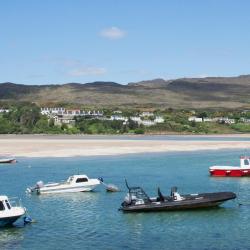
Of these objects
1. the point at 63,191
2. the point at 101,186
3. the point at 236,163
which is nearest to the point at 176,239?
the point at 63,191

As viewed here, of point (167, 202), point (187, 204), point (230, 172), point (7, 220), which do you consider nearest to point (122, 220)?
point (167, 202)

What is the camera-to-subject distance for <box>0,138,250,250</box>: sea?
33750 mm

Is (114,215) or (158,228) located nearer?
(158,228)

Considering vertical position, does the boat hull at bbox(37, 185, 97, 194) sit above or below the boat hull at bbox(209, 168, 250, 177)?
below

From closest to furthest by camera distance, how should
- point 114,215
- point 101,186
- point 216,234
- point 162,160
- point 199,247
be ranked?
point 199,247 → point 216,234 → point 114,215 → point 101,186 → point 162,160

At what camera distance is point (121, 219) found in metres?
40.5

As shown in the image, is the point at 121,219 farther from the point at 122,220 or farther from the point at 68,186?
the point at 68,186

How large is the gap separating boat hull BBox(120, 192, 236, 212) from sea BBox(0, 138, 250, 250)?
0.40m

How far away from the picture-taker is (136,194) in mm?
43344

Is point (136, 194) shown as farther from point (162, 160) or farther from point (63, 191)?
point (162, 160)

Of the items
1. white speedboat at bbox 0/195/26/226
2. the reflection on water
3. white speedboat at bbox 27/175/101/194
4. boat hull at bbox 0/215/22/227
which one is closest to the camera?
the reflection on water

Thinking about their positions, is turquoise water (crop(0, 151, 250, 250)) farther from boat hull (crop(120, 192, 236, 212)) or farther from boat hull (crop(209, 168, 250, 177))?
boat hull (crop(209, 168, 250, 177))

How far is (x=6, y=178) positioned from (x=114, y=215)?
83.6 feet

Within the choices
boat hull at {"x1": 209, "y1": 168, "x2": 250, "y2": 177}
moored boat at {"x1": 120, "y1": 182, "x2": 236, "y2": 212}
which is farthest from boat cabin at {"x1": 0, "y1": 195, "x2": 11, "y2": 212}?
boat hull at {"x1": 209, "y1": 168, "x2": 250, "y2": 177}
